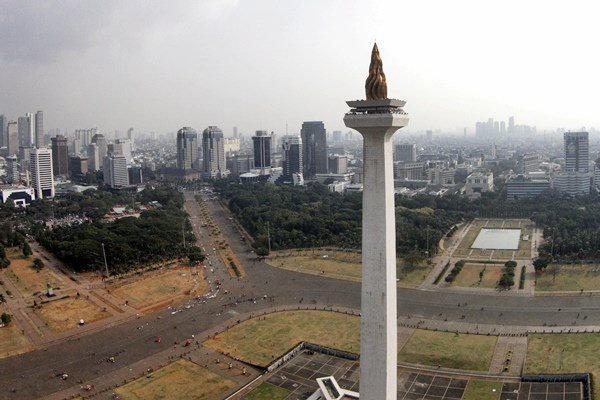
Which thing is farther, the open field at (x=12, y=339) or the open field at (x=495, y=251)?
the open field at (x=495, y=251)

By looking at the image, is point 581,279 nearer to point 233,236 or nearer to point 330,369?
point 330,369

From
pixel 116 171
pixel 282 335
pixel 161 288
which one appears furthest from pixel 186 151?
pixel 282 335

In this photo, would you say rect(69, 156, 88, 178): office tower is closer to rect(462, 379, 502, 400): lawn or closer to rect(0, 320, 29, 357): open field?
rect(0, 320, 29, 357): open field

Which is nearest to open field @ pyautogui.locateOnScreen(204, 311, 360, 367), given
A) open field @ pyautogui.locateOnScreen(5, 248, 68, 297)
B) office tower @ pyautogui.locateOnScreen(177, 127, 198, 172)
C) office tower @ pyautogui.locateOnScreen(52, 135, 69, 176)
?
open field @ pyautogui.locateOnScreen(5, 248, 68, 297)

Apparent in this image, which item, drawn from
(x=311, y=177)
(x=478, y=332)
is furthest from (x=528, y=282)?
(x=311, y=177)

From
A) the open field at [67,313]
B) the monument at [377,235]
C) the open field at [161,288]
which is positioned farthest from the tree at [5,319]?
the monument at [377,235]

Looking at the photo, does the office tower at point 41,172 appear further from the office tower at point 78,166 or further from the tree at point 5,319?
the tree at point 5,319
